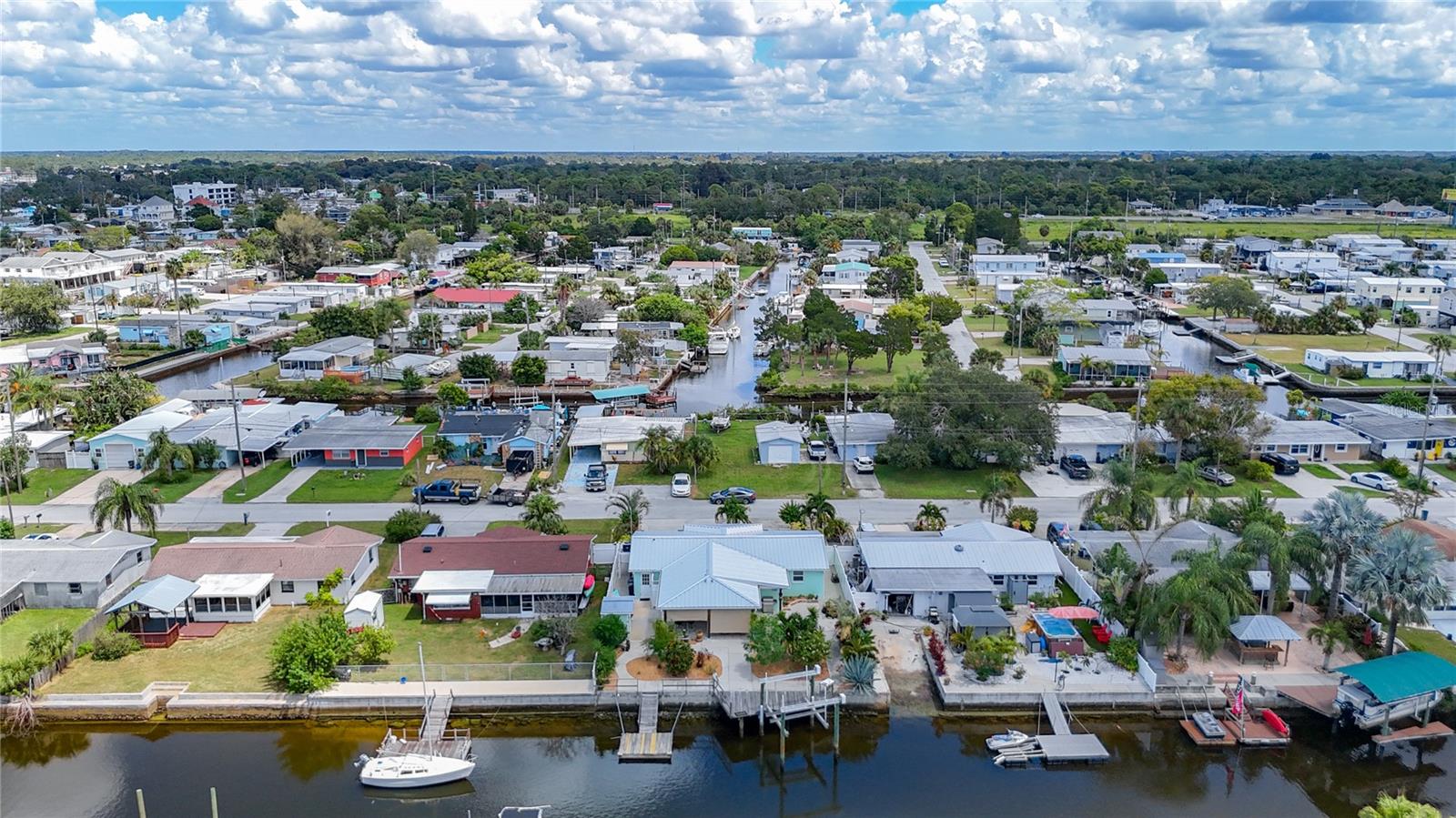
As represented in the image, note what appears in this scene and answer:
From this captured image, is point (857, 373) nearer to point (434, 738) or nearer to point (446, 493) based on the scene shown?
point (446, 493)

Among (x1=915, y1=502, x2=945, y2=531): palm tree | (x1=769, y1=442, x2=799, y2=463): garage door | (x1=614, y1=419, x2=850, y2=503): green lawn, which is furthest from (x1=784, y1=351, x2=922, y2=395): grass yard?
(x1=915, y1=502, x2=945, y2=531): palm tree

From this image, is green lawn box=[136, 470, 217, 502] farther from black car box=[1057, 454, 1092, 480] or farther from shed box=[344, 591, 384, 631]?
black car box=[1057, 454, 1092, 480]

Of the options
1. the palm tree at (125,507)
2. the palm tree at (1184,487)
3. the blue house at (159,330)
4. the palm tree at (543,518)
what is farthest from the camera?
the blue house at (159,330)

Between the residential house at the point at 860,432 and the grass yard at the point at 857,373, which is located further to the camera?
the grass yard at the point at 857,373

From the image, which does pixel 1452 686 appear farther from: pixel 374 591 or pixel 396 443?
pixel 396 443

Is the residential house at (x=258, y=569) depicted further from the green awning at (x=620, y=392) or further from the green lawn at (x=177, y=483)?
the green awning at (x=620, y=392)

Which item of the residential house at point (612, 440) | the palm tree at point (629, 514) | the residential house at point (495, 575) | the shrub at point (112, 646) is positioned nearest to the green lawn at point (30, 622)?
the shrub at point (112, 646)

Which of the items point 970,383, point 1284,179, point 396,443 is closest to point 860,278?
point 970,383
